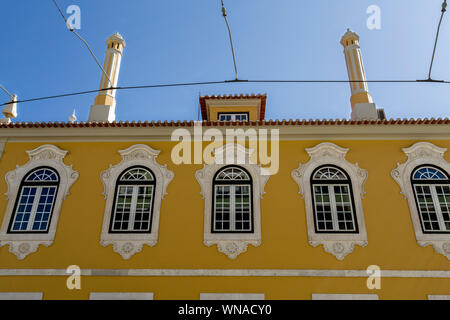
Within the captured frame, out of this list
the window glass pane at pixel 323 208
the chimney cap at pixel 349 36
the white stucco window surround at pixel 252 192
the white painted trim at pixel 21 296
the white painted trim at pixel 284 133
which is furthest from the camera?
the chimney cap at pixel 349 36

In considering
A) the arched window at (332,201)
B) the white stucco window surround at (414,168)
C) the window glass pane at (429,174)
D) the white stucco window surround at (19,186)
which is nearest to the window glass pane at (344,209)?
the arched window at (332,201)

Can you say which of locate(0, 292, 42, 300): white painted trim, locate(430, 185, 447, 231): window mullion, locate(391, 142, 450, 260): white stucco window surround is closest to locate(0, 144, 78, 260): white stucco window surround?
locate(0, 292, 42, 300): white painted trim

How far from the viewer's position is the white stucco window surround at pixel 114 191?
8750 millimetres

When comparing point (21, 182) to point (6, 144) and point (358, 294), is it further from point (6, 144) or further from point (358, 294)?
point (358, 294)

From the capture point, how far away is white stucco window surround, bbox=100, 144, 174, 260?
8750 mm

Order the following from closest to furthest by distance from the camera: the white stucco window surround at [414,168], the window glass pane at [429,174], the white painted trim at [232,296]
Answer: the white painted trim at [232,296] < the white stucco window surround at [414,168] < the window glass pane at [429,174]

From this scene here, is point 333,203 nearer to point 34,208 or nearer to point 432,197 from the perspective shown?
point 432,197

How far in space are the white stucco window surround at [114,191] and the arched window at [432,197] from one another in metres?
6.09

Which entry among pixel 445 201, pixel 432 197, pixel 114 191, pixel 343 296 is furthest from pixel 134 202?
pixel 445 201

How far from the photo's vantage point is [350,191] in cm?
930

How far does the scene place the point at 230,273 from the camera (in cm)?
840

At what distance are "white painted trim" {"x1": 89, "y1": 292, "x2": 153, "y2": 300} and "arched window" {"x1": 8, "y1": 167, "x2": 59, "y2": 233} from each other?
A: 6.63 ft

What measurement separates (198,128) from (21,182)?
15.4 feet

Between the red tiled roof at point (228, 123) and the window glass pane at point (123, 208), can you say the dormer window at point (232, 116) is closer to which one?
the red tiled roof at point (228, 123)
